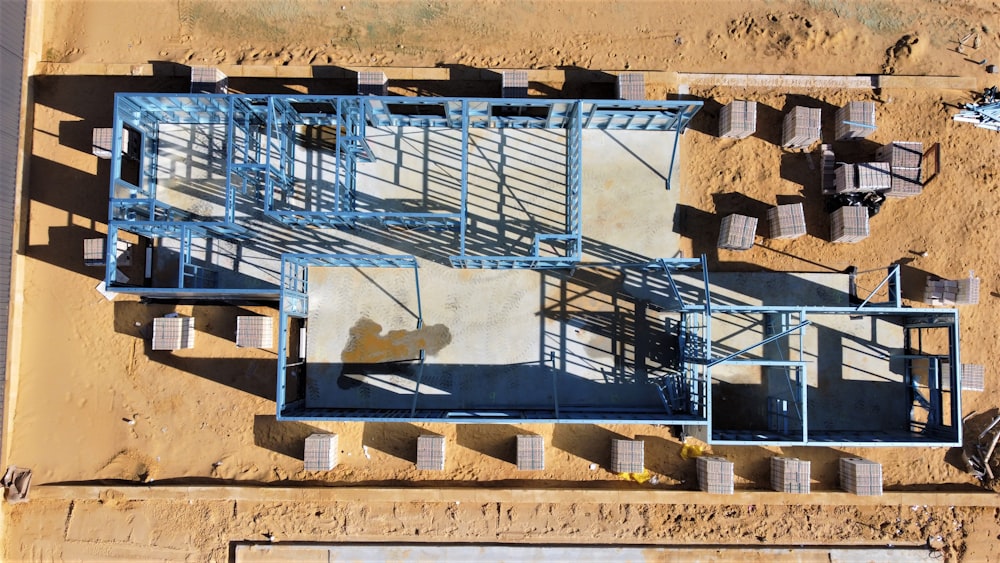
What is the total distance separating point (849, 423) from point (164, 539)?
65.5ft

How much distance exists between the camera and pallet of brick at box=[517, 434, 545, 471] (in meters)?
13.9

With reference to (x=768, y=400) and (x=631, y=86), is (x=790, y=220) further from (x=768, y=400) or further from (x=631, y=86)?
(x=631, y=86)

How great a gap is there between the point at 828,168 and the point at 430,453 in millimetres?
13911

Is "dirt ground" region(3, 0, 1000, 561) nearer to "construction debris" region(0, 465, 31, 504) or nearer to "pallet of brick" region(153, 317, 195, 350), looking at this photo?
"construction debris" region(0, 465, 31, 504)

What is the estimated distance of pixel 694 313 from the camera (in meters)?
14.0

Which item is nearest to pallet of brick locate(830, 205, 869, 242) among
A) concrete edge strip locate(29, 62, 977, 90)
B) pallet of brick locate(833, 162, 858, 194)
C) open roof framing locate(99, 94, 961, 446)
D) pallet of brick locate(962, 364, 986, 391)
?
pallet of brick locate(833, 162, 858, 194)

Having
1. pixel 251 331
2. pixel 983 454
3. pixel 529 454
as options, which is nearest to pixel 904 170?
pixel 983 454

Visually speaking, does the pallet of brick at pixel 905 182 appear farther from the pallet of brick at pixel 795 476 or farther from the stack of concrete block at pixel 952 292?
the pallet of brick at pixel 795 476

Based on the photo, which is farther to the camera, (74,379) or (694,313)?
(74,379)

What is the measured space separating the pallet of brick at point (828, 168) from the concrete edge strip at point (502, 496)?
8.65 m

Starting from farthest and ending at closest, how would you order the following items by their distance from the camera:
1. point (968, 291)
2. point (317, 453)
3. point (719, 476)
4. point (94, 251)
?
point (94, 251) → point (317, 453) → point (968, 291) → point (719, 476)

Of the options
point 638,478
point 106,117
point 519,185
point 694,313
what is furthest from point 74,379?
point 694,313

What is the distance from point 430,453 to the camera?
551 inches

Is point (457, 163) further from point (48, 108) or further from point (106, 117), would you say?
point (48, 108)
